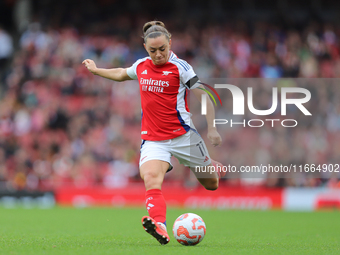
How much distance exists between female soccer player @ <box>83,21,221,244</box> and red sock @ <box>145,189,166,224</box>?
0.69ft

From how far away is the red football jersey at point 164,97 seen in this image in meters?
5.88

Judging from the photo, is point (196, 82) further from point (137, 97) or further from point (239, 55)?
point (239, 55)

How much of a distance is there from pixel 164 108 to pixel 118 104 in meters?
11.7

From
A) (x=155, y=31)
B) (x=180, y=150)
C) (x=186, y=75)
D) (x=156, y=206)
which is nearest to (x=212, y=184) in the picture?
(x=180, y=150)

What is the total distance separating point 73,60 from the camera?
1869 centimetres

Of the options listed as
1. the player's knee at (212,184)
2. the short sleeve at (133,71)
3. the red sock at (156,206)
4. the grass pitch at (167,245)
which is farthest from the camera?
the player's knee at (212,184)

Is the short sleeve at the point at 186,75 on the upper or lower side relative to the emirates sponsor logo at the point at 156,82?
upper

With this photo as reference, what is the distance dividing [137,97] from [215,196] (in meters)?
4.50

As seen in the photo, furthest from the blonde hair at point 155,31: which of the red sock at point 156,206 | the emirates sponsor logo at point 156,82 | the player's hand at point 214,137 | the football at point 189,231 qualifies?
the football at point 189,231

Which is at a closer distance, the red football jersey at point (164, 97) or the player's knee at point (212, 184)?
the red football jersey at point (164, 97)

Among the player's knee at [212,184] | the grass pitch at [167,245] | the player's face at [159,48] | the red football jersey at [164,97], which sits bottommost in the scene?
the grass pitch at [167,245]

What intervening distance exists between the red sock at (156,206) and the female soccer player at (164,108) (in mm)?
209

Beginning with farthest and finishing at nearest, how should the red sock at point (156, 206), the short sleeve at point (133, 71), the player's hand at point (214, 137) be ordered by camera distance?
the short sleeve at point (133, 71)
the player's hand at point (214, 137)
the red sock at point (156, 206)

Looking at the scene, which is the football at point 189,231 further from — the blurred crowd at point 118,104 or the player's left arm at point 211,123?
the blurred crowd at point 118,104
